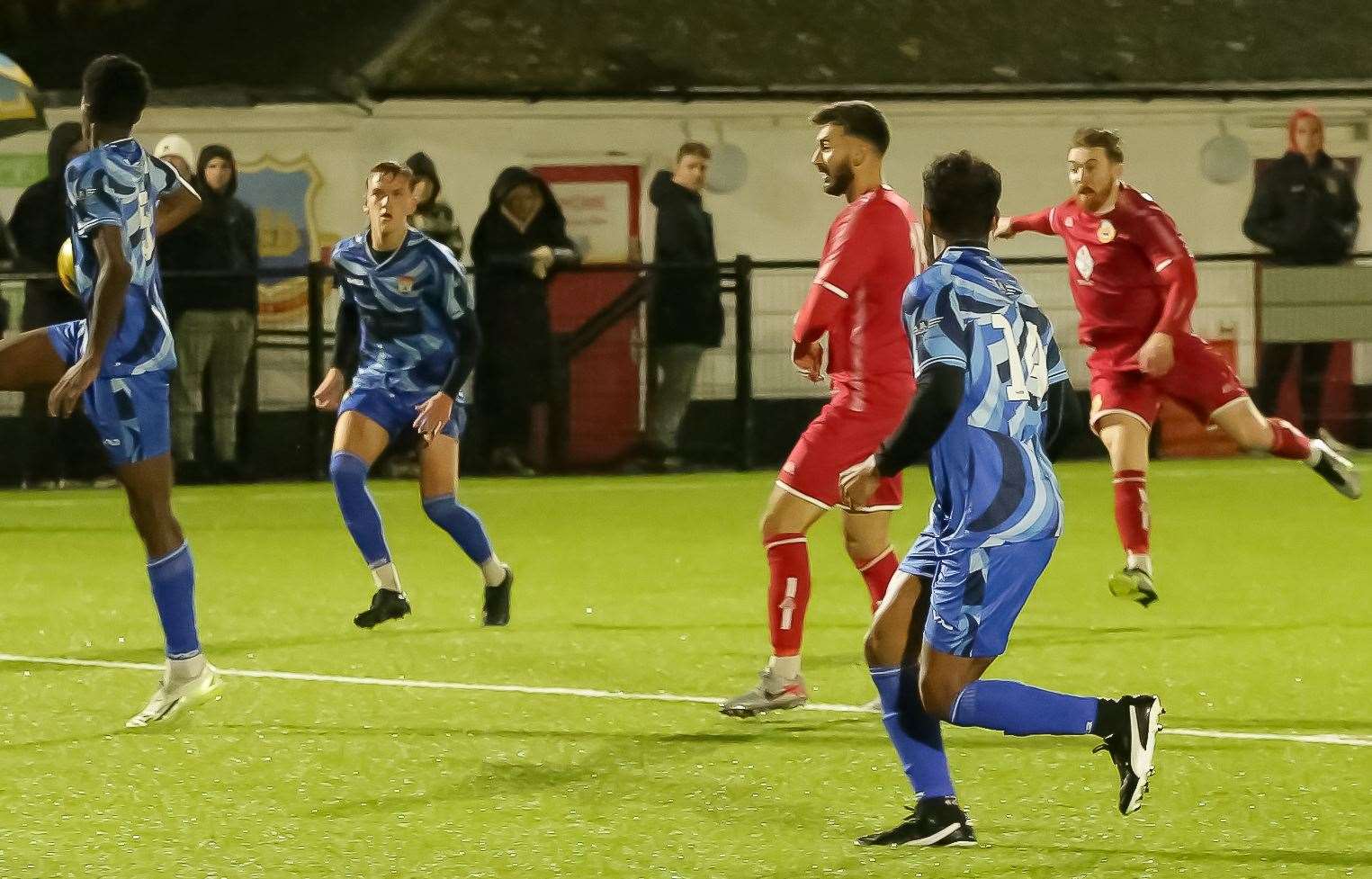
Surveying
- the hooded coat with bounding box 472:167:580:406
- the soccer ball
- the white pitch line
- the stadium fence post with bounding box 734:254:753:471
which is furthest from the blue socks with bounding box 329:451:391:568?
the stadium fence post with bounding box 734:254:753:471

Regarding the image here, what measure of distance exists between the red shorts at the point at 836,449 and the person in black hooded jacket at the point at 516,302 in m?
8.33

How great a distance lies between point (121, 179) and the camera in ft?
24.3

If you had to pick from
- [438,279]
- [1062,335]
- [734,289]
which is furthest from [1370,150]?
[438,279]

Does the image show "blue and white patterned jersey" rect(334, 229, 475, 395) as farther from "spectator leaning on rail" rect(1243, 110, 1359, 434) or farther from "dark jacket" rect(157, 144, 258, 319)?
"spectator leaning on rail" rect(1243, 110, 1359, 434)

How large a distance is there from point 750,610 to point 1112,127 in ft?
39.0

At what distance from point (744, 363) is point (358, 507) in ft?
25.7

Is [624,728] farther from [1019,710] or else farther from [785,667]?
[1019,710]

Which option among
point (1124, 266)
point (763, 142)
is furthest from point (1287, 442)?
point (763, 142)

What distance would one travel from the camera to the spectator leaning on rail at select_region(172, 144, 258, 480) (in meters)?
16.3

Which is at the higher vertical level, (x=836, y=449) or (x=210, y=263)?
(x=210, y=263)

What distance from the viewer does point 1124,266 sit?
10367mm

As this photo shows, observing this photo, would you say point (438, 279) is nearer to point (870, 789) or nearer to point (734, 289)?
point (870, 789)

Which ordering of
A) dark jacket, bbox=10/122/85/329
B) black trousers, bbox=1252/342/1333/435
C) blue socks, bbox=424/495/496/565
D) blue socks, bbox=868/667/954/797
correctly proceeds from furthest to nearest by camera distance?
1. black trousers, bbox=1252/342/1333/435
2. dark jacket, bbox=10/122/85/329
3. blue socks, bbox=424/495/496/565
4. blue socks, bbox=868/667/954/797

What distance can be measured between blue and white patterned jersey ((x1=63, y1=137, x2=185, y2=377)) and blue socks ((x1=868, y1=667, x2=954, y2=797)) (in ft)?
9.08
